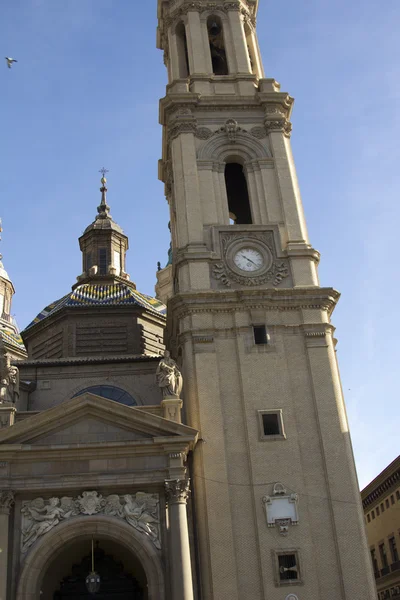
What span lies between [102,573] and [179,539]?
455 cm

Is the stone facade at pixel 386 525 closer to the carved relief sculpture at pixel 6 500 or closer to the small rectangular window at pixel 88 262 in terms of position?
the small rectangular window at pixel 88 262

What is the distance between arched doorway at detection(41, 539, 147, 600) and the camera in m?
23.8

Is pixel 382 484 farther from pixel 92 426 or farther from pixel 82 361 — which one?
pixel 92 426

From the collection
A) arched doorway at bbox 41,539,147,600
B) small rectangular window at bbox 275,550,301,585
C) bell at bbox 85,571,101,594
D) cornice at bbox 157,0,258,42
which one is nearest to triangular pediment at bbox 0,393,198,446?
arched doorway at bbox 41,539,147,600

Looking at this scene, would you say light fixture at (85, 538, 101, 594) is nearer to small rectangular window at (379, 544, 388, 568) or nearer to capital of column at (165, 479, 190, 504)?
capital of column at (165, 479, 190, 504)

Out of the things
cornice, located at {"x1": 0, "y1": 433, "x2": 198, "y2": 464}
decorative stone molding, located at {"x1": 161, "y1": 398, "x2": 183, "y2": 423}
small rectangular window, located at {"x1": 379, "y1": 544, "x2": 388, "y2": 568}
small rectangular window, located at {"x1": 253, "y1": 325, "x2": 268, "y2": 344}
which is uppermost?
small rectangular window, located at {"x1": 253, "y1": 325, "x2": 268, "y2": 344}

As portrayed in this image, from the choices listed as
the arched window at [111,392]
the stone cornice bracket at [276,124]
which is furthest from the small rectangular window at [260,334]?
the stone cornice bracket at [276,124]

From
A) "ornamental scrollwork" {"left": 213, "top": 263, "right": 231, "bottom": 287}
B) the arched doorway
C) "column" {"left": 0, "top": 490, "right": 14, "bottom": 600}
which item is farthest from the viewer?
"ornamental scrollwork" {"left": 213, "top": 263, "right": 231, "bottom": 287}

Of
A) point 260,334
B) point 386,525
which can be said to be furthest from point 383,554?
point 260,334

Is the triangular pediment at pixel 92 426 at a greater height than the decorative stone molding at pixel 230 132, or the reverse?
the decorative stone molding at pixel 230 132

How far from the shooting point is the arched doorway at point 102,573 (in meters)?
23.8

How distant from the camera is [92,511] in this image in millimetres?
22094

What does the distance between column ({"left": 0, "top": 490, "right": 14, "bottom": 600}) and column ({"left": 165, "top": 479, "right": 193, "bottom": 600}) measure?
4.70m

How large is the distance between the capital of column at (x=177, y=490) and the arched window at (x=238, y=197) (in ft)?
48.2
